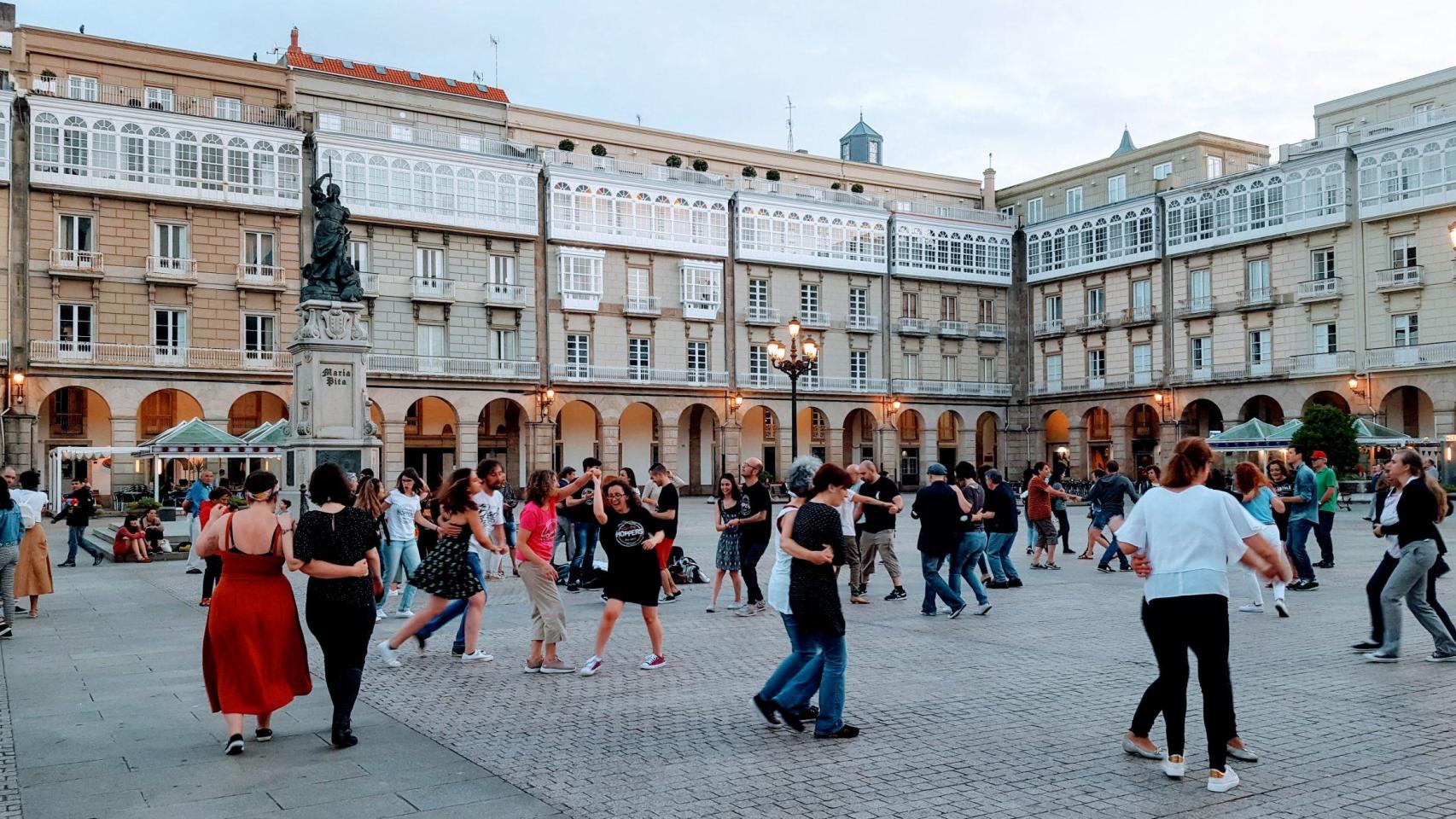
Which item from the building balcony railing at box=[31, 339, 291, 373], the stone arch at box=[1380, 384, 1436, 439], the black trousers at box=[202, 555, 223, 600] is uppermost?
the building balcony railing at box=[31, 339, 291, 373]

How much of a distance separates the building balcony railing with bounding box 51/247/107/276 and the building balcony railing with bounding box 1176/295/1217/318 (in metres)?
41.7

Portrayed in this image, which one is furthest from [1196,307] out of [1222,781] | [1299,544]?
[1222,781]

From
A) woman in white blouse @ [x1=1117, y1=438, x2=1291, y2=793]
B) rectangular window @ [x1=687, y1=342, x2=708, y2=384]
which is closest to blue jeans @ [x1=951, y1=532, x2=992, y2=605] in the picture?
woman in white blouse @ [x1=1117, y1=438, x2=1291, y2=793]

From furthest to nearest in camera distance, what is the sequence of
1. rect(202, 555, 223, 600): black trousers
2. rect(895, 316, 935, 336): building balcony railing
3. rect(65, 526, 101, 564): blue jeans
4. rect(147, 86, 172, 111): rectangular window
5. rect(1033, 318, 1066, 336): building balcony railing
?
rect(1033, 318, 1066, 336): building balcony railing
rect(895, 316, 935, 336): building balcony railing
rect(147, 86, 172, 111): rectangular window
rect(65, 526, 101, 564): blue jeans
rect(202, 555, 223, 600): black trousers

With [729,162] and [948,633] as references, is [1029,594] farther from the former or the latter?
[729,162]

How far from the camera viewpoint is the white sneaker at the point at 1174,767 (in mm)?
6066

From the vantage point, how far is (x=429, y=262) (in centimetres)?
4425

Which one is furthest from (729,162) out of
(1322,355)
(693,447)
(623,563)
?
(623,563)

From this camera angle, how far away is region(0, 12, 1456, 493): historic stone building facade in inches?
1534

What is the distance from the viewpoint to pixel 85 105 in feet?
124

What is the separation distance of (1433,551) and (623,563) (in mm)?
6307

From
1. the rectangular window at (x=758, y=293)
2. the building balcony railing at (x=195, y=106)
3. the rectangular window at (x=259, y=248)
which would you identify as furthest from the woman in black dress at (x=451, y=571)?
the rectangular window at (x=758, y=293)

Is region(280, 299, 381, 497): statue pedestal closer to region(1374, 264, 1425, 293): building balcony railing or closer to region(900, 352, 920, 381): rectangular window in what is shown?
region(900, 352, 920, 381): rectangular window

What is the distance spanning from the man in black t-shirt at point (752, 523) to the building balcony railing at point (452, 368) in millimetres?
32095
